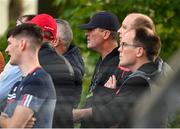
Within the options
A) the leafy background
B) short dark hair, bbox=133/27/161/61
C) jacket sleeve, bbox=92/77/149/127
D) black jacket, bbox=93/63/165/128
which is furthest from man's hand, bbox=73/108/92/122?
the leafy background

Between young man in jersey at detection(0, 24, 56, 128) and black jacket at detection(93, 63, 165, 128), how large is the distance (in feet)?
1.03

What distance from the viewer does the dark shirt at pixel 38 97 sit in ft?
10.4

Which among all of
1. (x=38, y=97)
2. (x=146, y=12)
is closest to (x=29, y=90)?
(x=38, y=97)

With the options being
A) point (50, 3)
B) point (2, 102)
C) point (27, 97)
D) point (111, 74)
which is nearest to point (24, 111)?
point (27, 97)

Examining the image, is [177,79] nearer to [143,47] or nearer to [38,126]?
[38,126]

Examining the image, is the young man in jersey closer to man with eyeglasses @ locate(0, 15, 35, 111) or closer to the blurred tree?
man with eyeglasses @ locate(0, 15, 35, 111)

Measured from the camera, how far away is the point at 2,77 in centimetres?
396

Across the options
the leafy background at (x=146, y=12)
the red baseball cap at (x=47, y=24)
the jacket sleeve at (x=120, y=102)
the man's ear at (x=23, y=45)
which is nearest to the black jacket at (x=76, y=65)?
the red baseball cap at (x=47, y=24)

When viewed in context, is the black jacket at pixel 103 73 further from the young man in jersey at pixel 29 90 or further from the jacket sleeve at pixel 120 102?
the young man in jersey at pixel 29 90

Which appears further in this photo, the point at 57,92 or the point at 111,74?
the point at 111,74

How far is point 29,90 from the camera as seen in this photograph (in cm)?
319

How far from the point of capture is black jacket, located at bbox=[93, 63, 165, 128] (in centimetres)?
335

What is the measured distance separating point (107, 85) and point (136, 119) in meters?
1.99

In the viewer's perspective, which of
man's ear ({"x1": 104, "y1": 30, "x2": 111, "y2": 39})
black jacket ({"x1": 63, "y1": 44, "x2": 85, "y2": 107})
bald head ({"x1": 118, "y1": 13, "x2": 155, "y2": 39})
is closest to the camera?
bald head ({"x1": 118, "y1": 13, "x2": 155, "y2": 39})
